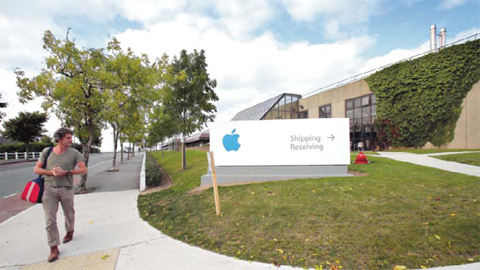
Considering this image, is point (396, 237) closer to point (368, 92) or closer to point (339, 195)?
point (339, 195)

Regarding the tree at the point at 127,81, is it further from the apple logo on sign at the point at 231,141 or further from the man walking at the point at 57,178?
the man walking at the point at 57,178

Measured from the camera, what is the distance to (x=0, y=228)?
5.23 metres

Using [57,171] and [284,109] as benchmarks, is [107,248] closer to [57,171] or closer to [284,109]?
[57,171]

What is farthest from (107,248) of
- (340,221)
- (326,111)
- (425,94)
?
(326,111)

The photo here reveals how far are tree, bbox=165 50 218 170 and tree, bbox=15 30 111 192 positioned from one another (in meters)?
4.10

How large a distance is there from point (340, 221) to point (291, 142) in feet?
13.1

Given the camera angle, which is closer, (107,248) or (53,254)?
(53,254)

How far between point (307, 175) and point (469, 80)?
18.1 m

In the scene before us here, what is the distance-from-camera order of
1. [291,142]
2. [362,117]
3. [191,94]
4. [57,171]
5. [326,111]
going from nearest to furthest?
1. [57,171]
2. [291,142]
3. [191,94]
4. [362,117]
5. [326,111]

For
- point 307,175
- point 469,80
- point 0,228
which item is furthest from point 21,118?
point 469,80

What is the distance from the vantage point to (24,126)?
29.6m

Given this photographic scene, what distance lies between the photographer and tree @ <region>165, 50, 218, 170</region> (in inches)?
523

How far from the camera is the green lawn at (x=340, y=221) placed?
11.0ft

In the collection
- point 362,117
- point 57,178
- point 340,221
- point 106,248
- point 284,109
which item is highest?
point 284,109
